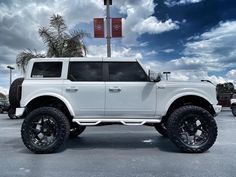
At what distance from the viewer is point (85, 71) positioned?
15.7 ft

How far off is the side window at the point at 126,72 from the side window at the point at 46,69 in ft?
3.89

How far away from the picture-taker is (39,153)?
4.42m

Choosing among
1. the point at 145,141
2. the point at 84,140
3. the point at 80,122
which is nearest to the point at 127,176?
the point at 80,122

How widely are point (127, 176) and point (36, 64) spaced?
10.5 ft

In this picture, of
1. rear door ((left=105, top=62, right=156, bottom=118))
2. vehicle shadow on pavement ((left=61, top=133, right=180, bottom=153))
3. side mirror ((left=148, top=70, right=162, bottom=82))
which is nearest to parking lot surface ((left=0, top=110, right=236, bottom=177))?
vehicle shadow on pavement ((left=61, top=133, right=180, bottom=153))

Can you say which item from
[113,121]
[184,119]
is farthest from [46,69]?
[184,119]

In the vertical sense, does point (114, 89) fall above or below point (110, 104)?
above

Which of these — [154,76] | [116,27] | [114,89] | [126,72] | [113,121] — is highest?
[116,27]

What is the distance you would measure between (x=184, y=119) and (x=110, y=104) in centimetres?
159

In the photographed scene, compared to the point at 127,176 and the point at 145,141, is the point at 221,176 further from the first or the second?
the point at 145,141

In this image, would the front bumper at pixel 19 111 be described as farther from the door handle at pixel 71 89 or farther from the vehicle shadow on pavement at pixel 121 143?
the vehicle shadow on pavement at pixel 121 143

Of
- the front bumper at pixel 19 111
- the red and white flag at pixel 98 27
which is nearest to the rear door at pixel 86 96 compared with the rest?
the front bumper at pixel 19 111

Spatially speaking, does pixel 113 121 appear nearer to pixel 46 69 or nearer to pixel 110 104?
pixel 110 104

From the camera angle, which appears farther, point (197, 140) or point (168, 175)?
point (197, 140)
